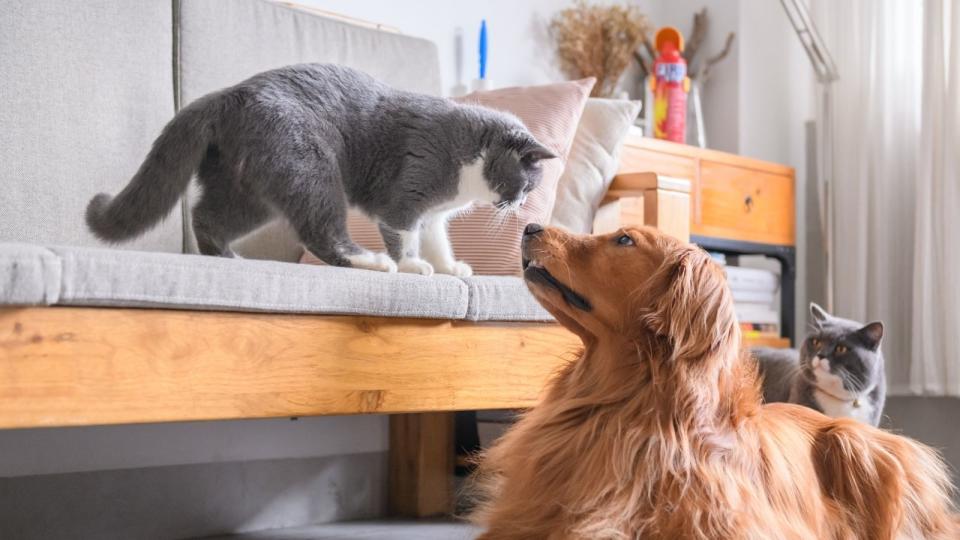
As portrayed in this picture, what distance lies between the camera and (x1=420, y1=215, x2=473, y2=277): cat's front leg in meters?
1.94

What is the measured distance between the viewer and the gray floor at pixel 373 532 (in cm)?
212

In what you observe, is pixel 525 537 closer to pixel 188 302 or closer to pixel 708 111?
pixel 188 302

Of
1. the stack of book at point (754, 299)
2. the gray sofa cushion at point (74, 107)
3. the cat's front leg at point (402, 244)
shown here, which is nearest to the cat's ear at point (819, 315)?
the stack of book at point (754, 299)

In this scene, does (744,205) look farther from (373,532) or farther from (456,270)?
(373,532)

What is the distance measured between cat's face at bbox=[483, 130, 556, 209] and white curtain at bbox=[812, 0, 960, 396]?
5.26 feet

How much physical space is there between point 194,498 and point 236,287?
0.95 m

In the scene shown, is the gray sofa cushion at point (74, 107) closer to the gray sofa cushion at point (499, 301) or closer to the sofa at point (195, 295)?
the sofa at point (195, 295)

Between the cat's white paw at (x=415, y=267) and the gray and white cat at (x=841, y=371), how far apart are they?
106 centimetres

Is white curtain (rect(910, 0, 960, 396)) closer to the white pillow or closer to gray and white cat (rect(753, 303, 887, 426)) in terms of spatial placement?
gray and white cat (rect(753, 303, 887, 426))

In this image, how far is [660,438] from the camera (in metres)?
1.30

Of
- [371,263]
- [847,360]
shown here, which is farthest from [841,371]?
[371,263]

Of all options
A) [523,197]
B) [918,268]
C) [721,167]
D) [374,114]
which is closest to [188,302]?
[374,114]

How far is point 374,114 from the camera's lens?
5.99 ft

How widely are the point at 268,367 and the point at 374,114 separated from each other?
1.88ft
